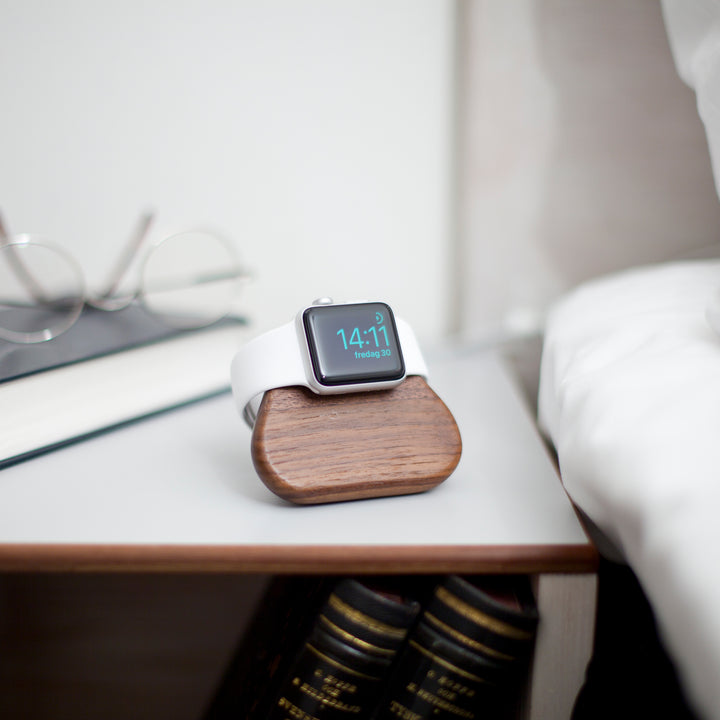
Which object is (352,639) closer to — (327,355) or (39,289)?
(327,355)

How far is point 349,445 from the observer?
382mm

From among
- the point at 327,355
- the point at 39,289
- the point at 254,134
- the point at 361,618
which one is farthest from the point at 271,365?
the point at 254,134

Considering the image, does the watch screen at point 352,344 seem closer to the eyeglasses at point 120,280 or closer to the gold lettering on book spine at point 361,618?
the gold lettering on book spine at point 361,618

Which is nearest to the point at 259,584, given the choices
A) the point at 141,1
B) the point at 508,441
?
the point at 508,441

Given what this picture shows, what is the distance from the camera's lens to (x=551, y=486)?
408 mm

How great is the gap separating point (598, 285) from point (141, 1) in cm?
67

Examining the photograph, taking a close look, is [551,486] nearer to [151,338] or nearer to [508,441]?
[508,441]

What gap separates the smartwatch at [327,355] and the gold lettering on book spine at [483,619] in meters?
0.14

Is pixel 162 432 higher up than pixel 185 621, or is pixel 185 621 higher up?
pixel 162 432

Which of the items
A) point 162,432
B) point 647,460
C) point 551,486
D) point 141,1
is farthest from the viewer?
point 141,1

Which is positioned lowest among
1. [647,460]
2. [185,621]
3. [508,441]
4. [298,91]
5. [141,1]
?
[185,621]

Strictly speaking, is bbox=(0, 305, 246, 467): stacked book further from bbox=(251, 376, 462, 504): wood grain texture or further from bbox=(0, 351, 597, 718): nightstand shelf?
bbox=(251, 376, 462, 504): wood grain texture

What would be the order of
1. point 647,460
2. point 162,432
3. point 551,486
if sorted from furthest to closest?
point 162,432 → point 551,486 → point 647,460

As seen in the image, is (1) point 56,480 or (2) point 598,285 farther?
(2) point 598,285
